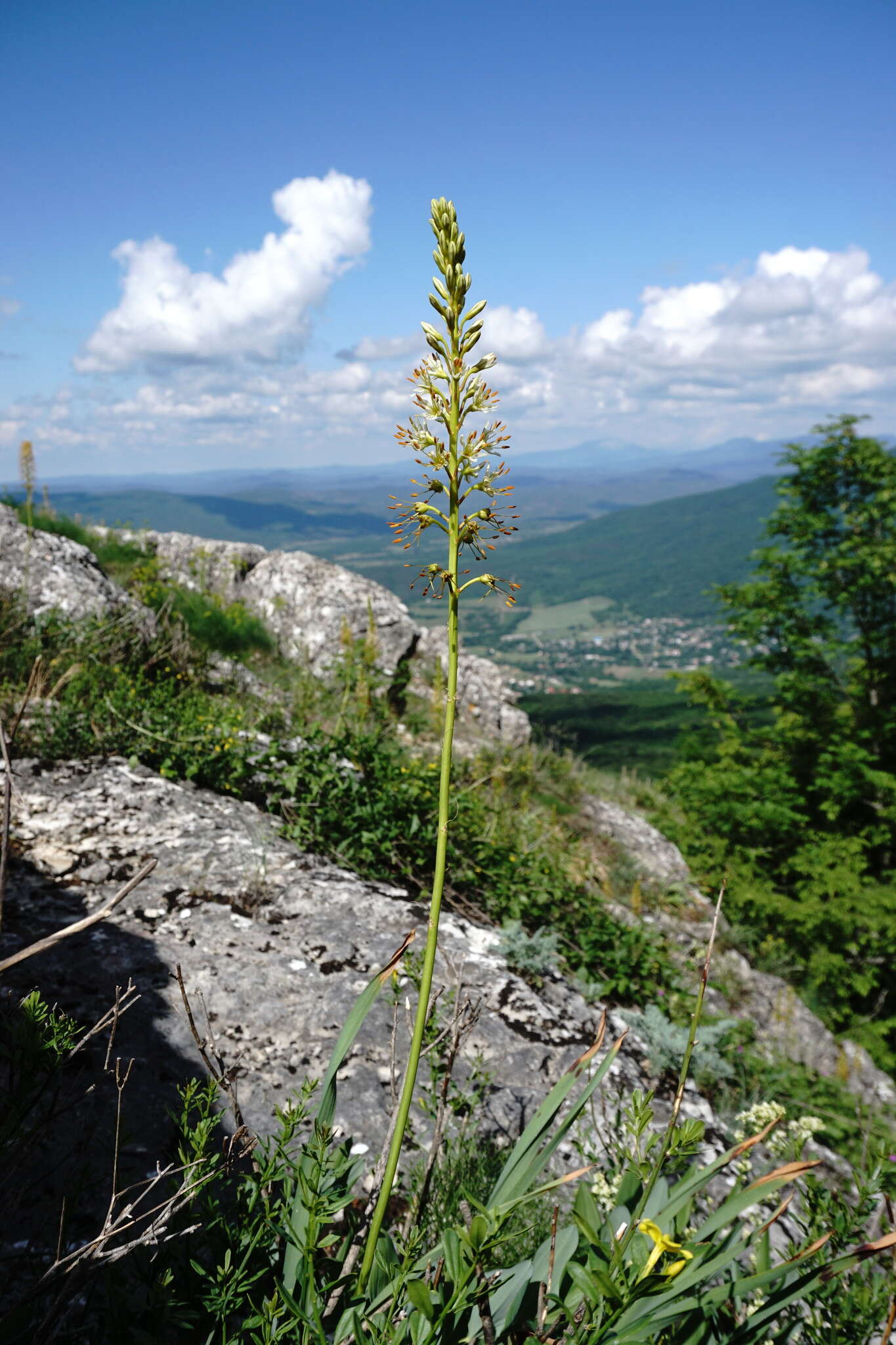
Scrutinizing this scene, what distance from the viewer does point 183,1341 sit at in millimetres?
1799

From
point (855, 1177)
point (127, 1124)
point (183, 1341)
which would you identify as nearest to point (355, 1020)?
point (183, 1341)

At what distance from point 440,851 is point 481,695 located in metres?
11.5

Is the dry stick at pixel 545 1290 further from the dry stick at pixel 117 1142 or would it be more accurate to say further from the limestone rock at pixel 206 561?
the limestone rock at pixel 206 561

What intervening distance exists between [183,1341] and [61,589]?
7.55 m

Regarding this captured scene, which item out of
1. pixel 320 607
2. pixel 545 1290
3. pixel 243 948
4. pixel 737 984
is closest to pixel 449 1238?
pixel 545 1290

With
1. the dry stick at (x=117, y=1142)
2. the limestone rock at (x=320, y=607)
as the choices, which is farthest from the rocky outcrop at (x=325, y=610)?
the dry stick at (x=117, y=1142)

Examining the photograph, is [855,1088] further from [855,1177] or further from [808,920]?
[855,1177]

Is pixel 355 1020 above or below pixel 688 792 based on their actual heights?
above

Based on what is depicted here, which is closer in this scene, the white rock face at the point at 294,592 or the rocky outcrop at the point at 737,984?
the rocky outcrop at the point at 737,984

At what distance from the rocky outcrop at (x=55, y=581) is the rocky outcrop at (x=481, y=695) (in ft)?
16.4

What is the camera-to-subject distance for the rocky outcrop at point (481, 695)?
39.0 feet

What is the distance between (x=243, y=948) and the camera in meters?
3.93

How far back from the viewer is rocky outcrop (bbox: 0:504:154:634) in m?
7.57

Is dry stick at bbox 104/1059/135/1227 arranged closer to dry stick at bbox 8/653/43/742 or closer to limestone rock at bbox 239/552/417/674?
dry stick at bbox 8/653/43/742
